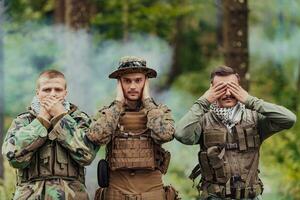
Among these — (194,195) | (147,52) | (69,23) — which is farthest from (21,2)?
(194,195)

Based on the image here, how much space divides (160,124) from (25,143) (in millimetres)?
1133

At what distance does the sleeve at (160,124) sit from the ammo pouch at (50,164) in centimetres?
74

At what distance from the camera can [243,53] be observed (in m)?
9.20

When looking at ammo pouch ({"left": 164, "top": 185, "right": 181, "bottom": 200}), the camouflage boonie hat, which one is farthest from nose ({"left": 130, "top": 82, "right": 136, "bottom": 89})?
ammo pouch ({"left": 164, "top": 185, "right": 181, "bottom": 200})

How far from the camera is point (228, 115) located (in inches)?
243

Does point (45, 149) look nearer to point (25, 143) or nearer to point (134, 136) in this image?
point (25, 143)

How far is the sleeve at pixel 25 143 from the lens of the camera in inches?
226

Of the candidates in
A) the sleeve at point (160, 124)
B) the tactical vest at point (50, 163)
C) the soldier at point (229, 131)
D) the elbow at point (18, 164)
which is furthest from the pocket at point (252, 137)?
the elbow at point (18, 164)

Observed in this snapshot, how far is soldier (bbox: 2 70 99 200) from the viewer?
579 centimetres

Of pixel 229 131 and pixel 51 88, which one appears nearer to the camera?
pixel 51 88

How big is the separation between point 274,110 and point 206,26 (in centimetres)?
2096

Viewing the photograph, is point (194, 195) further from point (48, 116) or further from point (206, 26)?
point (206, 26)

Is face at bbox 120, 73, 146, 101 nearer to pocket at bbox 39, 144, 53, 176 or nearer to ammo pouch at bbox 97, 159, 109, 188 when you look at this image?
ammo pouch at bbox 97, 159, 109, 188

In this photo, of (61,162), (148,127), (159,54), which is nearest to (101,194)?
(61,162)
